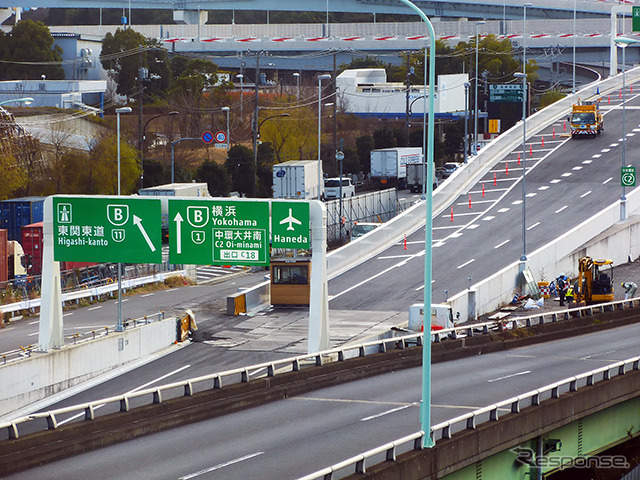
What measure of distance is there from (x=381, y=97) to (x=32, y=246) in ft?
229

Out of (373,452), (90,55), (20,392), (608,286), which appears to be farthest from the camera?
(90,55)

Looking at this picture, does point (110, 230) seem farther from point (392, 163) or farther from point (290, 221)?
point (392, 163)

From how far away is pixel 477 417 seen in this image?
22.1 m

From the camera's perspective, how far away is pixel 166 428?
2186 centimetres

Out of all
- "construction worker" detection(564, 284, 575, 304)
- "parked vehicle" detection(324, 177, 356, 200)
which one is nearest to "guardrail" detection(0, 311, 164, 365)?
"construction worker" detection(564, 284, 575, 304)

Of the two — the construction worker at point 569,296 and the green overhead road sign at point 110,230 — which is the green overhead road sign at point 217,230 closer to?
the green overhead road sign at point 110,230

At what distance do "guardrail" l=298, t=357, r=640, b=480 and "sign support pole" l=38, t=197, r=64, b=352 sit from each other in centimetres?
1536

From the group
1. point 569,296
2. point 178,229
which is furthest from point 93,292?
point 569,296

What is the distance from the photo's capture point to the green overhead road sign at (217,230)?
105 feet

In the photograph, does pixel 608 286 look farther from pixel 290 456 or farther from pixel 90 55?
pixel 90 55

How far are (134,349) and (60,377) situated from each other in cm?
460

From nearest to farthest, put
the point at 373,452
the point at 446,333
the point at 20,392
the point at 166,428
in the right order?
the point at 373,452 < the point at 166,428 < the point at 20,392 < the point at 446,333

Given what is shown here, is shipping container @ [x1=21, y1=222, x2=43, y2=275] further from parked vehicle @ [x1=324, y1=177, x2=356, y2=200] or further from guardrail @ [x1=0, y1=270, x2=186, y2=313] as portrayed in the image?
parked vehicle @ [x1=324, y1=177, x2=356, y2=200]

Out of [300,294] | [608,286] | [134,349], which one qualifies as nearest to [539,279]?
[608,286]
